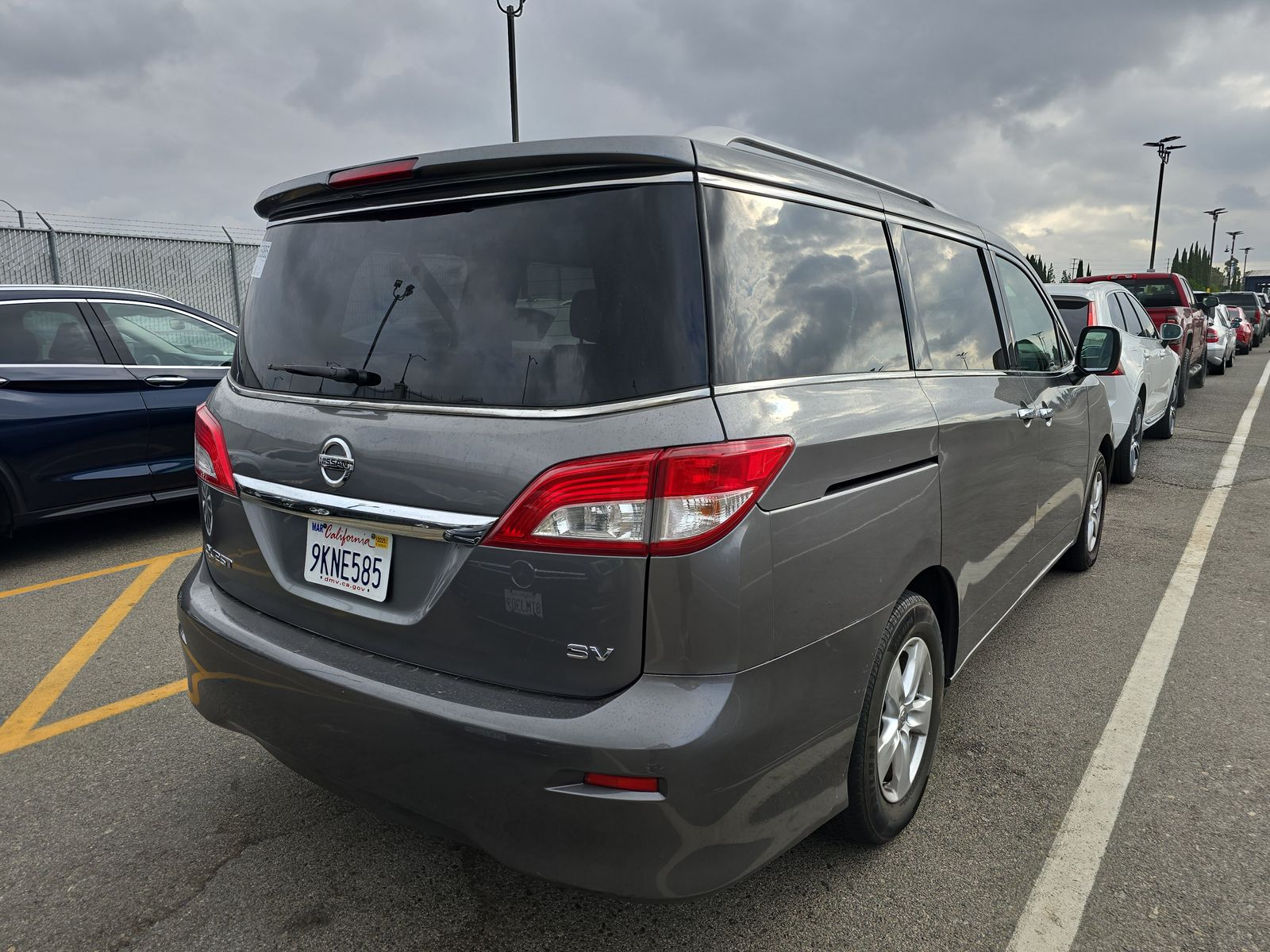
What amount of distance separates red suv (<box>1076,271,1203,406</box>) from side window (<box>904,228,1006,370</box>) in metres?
10.6

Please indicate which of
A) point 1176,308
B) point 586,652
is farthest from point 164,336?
point 1176,308

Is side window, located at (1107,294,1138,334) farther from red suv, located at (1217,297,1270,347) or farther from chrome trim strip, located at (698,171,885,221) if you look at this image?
red suv, located at (1217,297,1270,347)

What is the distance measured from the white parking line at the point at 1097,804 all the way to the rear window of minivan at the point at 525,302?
163 centimetres

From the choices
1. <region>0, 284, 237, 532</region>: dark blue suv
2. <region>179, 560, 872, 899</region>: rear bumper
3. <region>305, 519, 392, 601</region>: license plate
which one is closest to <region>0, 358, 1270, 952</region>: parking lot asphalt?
<region>179, 560, 872, 899</region>: rear bumper

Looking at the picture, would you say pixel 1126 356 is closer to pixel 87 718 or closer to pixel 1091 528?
pixel 1091 528

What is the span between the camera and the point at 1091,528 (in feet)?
17.0

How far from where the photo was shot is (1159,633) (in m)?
4.30

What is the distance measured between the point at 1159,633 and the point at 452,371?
12.4ft

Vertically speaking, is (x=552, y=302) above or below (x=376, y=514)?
above

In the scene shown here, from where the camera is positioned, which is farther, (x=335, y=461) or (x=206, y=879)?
(x=206, y=879)

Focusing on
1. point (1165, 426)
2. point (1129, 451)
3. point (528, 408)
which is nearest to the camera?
point (528, 408)

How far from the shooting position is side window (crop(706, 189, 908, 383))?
196cm

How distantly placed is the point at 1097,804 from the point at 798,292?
189 cm

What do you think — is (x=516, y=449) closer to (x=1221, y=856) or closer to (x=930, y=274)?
(x=930, y=274)
